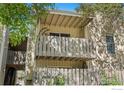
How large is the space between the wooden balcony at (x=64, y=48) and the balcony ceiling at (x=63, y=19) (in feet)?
3.44

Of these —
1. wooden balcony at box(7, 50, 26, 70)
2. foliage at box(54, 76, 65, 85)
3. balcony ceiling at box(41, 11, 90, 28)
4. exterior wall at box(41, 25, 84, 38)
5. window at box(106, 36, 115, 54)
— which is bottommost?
foliage at box(54, 76, 65, 85)

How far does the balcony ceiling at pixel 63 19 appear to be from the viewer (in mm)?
9393

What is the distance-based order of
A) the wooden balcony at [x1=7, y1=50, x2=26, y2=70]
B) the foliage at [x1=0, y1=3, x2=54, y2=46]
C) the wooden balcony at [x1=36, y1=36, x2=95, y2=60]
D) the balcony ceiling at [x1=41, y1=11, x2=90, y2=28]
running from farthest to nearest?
the wooden balcony at [x1=7, y1=50, x2=26, y2=70] < the balcony ceiling at [x1=41, y1=11, x2=90, y2=28] < the wooden balcony at [x1=36, y1=36, x2=95, y2=60] < the foliage at [x1=0, y1=3, x2=54, y2=46]

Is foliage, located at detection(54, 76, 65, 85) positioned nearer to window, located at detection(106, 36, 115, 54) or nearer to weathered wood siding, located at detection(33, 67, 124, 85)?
weathered wood siding, located at detection(33, 67, 124, 85)

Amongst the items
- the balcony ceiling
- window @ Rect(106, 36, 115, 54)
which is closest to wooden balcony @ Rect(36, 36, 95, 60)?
the balcony ceiling

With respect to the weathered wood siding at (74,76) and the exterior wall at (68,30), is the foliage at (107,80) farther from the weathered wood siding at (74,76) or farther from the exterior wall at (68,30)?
the exterior wall at (68,30)

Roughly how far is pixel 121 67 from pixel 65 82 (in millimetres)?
3367

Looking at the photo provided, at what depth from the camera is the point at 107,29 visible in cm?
1058

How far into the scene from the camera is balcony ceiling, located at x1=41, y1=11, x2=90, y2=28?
9393 mm

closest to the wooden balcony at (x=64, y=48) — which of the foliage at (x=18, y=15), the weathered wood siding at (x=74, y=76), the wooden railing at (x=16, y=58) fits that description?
the weathered wood siding at (x=74, y=76)

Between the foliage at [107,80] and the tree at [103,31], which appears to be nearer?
the foliage at [107,80]

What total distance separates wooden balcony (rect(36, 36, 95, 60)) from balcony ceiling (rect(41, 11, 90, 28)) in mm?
1050
